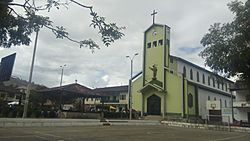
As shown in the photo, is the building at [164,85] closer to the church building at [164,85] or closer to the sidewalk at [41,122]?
the church building at [164,85]

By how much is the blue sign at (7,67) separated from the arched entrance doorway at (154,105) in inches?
1143

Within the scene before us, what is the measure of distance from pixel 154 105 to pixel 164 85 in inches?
156

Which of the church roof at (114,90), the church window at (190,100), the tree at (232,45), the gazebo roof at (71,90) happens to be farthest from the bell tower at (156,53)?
the tree at (232,45)

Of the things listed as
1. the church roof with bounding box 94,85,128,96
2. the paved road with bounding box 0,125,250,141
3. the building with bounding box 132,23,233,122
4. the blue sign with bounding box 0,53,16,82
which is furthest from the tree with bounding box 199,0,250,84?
the church roof with bounding box 94,85,128,96

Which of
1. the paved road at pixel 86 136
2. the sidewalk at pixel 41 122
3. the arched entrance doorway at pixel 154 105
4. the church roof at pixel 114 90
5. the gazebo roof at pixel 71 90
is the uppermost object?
the church roof at pixel 114 90

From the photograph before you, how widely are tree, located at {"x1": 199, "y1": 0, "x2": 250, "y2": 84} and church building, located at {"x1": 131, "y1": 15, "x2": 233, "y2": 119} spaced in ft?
84.2

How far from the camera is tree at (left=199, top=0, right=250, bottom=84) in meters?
13.0

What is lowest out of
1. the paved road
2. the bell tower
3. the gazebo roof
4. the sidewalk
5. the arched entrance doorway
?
the paved road

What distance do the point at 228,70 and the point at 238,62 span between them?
1243 millimetres

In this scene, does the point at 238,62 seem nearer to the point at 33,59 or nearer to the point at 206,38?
the point at 206,38

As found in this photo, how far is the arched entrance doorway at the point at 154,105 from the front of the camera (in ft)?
144

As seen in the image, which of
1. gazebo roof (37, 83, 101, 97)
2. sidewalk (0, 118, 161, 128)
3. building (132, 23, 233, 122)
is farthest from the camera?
building (132, 23, 233, 122)

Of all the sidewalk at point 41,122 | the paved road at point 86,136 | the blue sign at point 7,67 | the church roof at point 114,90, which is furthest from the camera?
the church roof at point 114,90

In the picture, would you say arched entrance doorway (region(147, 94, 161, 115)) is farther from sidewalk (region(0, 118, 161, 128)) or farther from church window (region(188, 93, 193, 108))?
sidewalk (region(0, 118, 161, 128))
